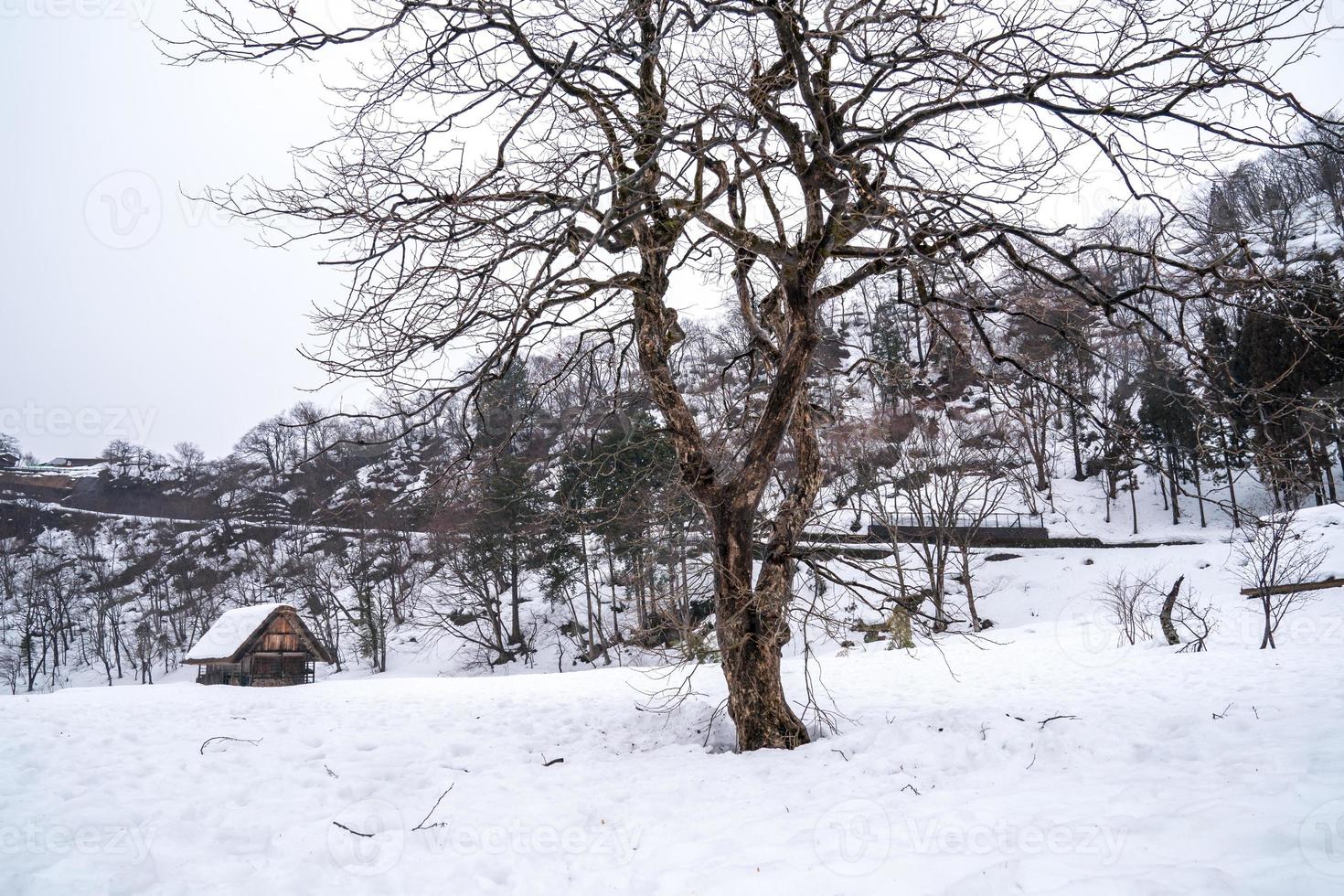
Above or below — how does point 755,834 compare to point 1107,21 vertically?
below

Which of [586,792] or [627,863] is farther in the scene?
[586,792]

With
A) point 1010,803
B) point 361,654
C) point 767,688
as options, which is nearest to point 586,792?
point 767,688

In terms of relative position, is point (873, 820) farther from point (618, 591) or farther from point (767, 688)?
point (618, 591)

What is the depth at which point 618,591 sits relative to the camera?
3081 centimetres

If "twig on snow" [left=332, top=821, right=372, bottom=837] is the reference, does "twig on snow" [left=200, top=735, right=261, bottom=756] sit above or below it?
above

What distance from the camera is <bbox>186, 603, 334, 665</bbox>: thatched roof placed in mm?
17391

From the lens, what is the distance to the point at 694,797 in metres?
4.50

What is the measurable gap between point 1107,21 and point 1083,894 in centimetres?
465
